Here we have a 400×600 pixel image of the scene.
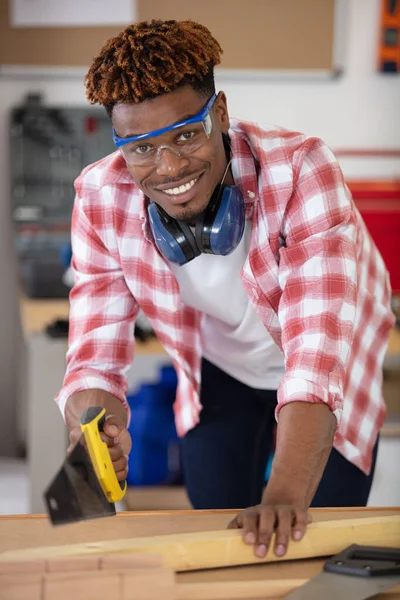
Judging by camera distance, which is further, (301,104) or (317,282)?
(301,104)

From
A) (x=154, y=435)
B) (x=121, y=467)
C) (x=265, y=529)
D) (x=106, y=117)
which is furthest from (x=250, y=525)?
(x=106, y=117)

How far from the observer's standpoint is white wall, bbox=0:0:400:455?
342 centimetres

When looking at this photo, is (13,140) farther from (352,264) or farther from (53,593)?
(53,593)

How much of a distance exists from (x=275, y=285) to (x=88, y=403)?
34 cm

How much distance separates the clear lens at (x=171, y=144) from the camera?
1214mm

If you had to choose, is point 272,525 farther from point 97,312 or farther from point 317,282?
point 97,312

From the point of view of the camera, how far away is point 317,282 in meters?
1.20

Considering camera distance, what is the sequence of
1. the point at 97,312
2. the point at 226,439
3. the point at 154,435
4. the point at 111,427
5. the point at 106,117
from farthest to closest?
the point at 106,117 < the point at 154,435 < the point at 226,439 < the point at 97,312 < the point at 111,427

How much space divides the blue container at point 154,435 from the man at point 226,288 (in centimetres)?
100

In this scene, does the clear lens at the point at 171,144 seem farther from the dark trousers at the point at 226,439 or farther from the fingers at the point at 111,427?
the dark trousers at the point at 226,439

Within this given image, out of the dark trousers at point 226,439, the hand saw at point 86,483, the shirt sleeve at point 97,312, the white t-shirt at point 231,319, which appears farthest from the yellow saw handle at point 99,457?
the dark trousers at point 226,439

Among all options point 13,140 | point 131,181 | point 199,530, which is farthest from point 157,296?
point 13,140

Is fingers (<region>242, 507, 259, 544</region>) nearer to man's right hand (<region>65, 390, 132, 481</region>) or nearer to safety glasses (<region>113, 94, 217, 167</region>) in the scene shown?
man's right hand (<region>65, 390, 132, 481</region>)

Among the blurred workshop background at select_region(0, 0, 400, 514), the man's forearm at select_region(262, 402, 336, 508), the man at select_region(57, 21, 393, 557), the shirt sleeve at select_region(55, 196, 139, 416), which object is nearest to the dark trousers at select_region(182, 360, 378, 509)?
the man at select_region(57, 21, 393, 557)
